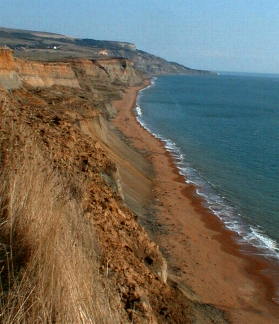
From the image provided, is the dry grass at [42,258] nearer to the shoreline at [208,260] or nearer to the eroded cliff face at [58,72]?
the shoreline at [208,260]

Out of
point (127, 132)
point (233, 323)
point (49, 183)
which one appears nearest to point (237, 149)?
point (127, 132)

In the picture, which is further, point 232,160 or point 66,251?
point 232,160

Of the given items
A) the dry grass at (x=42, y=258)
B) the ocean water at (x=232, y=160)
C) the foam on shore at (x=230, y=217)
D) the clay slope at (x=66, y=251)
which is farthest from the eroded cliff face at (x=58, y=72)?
the dry grass at (x=42, y=258)

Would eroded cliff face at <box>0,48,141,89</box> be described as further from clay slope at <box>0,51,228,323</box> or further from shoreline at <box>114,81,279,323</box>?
clay slope at <box>0,51,228,323</box>

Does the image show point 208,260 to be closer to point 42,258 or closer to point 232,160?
point 42,258

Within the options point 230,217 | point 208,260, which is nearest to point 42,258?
point 208,260

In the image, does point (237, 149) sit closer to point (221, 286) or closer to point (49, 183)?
point (221, 286)
